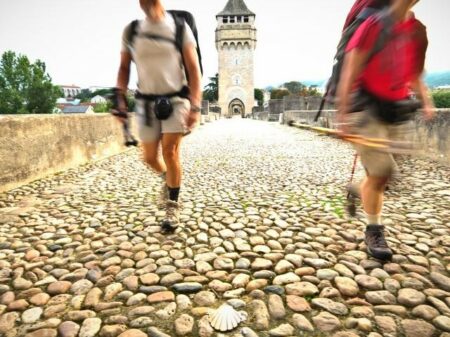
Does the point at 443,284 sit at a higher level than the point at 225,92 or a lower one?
lower

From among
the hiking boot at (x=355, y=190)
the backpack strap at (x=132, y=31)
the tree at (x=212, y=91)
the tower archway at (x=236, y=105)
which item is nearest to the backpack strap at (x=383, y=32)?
the hiking boot at (x=355, y=190)

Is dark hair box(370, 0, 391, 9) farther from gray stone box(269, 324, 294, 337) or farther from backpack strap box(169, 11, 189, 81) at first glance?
gray stone box(269, 324, 294, 337)

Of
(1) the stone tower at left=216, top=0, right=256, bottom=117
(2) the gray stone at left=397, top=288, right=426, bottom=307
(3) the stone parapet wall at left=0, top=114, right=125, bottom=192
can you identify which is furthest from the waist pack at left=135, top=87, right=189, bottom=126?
(1) the stone tower at left=216, top=0, right=256, bottom=117

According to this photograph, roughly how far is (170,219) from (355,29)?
2114 mm

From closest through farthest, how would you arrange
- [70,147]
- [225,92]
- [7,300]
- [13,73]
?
[7,300], [70,147], [13,73], [225,92]

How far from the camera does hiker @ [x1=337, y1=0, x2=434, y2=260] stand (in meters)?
1.83

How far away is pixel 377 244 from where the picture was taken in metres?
2.25

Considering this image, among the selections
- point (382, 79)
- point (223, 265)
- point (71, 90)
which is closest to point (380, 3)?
point (382, 79)

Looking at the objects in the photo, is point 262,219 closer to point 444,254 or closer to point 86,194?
point 444,254

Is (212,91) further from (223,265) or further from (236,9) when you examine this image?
(223,265)

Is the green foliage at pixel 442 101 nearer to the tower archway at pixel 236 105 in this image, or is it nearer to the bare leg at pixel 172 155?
the bare leg at pixel 172 155

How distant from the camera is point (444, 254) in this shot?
2.24 meters

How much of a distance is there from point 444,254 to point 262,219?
150 centimetres

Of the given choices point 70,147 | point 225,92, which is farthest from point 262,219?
point 225,92
